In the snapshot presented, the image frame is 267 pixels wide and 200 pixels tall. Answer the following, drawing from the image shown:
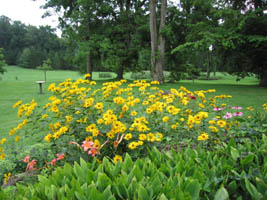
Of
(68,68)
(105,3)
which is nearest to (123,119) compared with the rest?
(105,3)

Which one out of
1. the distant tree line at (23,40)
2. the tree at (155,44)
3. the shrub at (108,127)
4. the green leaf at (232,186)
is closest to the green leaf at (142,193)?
the green leaf at (232,186)

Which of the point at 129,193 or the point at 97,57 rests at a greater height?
the point at 97,57

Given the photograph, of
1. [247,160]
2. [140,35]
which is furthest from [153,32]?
[247,160]

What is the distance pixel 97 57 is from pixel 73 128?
17899 mm

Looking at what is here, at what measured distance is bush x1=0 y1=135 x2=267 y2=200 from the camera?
1.30 meters

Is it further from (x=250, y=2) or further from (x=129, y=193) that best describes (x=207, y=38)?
(x=129, y=193)

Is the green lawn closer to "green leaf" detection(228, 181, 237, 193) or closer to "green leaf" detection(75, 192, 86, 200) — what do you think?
"green leaf" detection(75, 192, 86, 200)

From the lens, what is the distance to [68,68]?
2105 inches

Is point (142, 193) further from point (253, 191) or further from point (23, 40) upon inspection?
point (23, 40)

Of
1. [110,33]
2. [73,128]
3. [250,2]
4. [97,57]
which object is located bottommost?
[73,128]

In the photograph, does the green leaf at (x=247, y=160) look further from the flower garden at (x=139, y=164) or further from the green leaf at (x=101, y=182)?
the green leaf at (x=101, y=182)

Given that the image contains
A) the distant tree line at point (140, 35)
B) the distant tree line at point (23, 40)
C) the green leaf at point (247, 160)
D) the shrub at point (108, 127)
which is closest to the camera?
the green leaf at point (247, 160)

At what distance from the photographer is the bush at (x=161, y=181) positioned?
130 cm

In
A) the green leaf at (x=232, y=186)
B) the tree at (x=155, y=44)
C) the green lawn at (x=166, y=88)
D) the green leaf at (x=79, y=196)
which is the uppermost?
the tree at (x=155, y=44)
